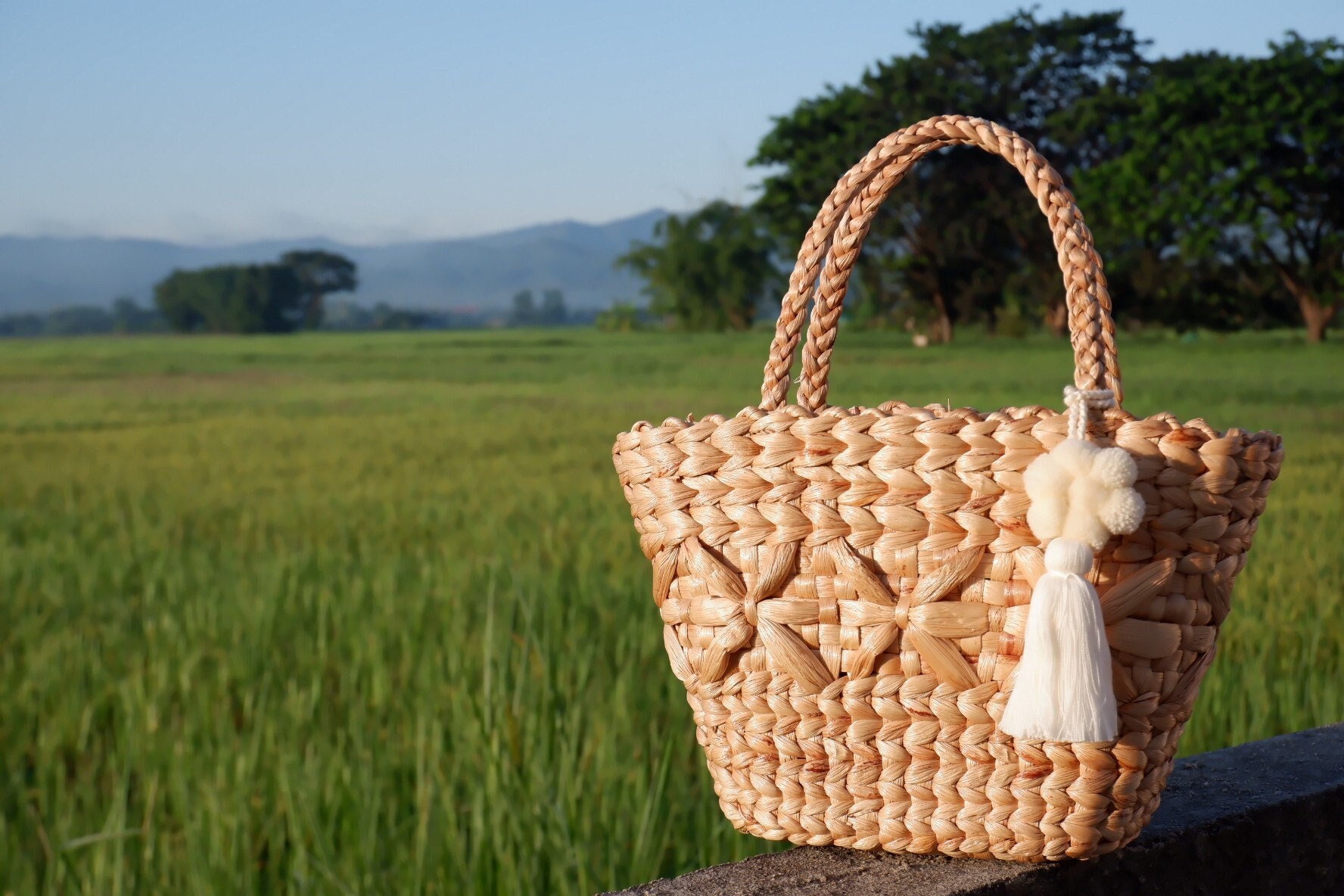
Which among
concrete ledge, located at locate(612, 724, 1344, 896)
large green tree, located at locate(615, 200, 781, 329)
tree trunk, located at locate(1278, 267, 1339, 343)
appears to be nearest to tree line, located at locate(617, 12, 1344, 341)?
tree trunk, located at locate(1278, 267, 1339, 343)

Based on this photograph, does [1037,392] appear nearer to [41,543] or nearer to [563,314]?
[41,543]

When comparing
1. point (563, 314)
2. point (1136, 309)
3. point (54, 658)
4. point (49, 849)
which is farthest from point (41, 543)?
point (563, 314)

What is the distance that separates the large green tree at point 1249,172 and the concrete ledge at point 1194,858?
2011 centimetres

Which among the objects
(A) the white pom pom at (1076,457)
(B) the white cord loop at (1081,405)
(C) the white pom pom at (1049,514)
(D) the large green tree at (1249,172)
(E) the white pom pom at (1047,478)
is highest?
(D) the large green tree at (1249,172)

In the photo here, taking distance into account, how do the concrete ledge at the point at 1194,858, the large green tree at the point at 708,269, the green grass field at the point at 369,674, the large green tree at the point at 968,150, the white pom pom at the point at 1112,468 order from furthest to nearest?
1. the large green tree at the point at 708,269
2. the large green tree at the point at 968,150
3. the green grass field at the point at 369,674
4. the concrete ledge at the point at 1194,858
5. the white pom pom at the point at 1112,468

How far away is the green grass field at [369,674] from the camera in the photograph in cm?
155

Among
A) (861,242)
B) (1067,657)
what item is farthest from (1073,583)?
(861,242)

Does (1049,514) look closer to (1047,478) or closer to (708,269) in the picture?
(1047,478)

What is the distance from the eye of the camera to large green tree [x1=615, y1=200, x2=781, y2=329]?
122ft

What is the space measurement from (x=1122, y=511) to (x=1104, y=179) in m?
22.1

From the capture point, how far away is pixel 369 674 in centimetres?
237

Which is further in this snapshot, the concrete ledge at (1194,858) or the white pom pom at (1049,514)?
the concrete ledge at (1194,858)

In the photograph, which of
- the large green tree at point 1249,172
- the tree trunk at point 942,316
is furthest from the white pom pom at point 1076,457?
the tree trunk at point 942,316

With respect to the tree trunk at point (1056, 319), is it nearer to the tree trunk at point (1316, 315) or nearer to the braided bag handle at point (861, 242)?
the tree trunk at point (1316, 315)
